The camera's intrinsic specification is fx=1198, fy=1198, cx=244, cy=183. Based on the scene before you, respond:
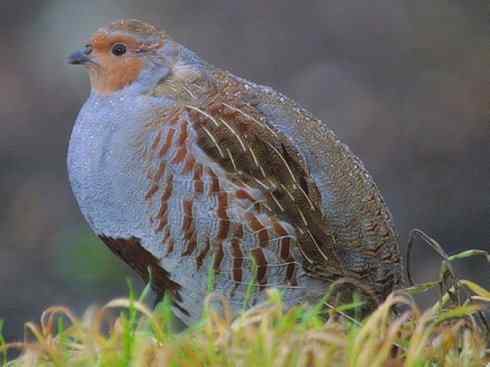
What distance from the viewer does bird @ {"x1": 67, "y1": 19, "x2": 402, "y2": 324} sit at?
3842 mm

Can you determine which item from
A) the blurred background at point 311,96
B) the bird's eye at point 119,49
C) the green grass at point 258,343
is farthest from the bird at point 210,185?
the blurred background at point 311,96

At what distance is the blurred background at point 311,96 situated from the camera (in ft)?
22.9

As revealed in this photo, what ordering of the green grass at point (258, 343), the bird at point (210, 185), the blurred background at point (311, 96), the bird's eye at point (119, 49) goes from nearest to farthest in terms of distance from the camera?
the green grass at point (258, 343)
the bird at point (210, 185)
the bird's eye at point (119, 49)
the blurred background at point (311, 96)

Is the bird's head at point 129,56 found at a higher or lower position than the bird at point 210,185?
higher

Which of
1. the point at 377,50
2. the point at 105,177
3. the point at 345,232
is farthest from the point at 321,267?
the point at 377,50

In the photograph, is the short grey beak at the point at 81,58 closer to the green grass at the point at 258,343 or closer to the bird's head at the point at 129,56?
the bird's head at the point at 129,56

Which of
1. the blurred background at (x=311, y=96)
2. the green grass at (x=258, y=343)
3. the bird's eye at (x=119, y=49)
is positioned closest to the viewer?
the green grass at (x=258, y=343)

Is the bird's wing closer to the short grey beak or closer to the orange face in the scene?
the orange face

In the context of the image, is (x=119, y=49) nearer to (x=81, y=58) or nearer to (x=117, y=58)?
(x=117, y=58)

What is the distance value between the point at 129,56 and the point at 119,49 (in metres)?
0.04

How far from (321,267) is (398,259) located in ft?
1.03

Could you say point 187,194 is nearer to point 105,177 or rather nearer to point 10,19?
point 105,177

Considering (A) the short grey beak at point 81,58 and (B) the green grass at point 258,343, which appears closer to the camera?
(B) the green grass at point 258,343

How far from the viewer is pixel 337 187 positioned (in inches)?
158
